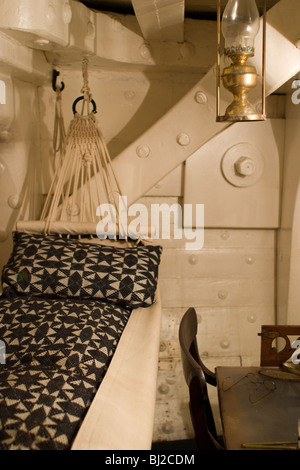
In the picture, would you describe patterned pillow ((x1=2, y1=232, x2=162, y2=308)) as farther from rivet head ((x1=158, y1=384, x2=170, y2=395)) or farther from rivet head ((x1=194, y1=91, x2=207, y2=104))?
rivet head ((x1=158, y1=384, x2=170, y2=395))

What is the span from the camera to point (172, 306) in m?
2.98

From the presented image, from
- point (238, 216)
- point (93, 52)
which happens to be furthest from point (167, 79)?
point (238, 216)

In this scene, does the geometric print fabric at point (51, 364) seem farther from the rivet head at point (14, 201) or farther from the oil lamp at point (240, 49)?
the oil lamp at point (240, 49)

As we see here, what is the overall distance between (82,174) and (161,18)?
0.92m

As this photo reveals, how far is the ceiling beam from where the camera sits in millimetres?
1952

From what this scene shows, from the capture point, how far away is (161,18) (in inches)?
85.7

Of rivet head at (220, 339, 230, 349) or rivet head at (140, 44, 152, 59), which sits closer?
rivet head at (140, 44, 152, 59)

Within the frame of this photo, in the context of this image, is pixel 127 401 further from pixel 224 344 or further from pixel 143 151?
pixel 224 344

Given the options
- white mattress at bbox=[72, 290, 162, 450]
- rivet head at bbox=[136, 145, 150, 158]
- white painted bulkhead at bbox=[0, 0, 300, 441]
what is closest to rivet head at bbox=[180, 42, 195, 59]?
white painted bulkhead at bbox=[0, 0, 300, 441]

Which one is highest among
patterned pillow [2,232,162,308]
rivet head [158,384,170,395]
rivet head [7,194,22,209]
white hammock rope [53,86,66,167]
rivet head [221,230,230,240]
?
white hammock rope [53,86,66,167]

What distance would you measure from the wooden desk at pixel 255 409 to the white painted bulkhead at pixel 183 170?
1.24 meters

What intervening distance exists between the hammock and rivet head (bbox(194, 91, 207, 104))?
566 millimetres

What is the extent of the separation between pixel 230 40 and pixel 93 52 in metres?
1.15

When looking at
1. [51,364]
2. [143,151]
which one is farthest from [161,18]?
[51,364]
